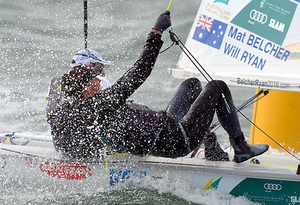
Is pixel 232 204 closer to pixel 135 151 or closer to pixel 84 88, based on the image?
pixel 135 151

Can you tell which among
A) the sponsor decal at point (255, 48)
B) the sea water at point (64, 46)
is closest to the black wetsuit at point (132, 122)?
the sponsor decal at point (255, 48)

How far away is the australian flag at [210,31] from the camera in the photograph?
2906 millimetres

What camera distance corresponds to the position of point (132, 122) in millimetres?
2148

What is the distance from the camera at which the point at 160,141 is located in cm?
221

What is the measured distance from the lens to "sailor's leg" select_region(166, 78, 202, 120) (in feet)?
8.08

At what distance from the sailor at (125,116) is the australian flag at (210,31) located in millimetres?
643

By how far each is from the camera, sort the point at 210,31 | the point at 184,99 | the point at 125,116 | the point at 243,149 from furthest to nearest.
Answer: the point at 210,31
the point at 184,99
the point at 243,149
the point at 125,116

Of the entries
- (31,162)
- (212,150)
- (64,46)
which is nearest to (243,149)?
(212,150)

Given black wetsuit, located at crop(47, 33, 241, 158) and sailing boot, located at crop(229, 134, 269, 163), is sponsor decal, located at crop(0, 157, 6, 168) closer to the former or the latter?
black wetsuit, located at crop(47, 33, 241, 158)

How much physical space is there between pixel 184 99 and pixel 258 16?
2.48ft

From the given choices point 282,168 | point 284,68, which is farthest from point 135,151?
point 284,68

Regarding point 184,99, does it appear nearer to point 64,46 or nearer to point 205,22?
point 205,22

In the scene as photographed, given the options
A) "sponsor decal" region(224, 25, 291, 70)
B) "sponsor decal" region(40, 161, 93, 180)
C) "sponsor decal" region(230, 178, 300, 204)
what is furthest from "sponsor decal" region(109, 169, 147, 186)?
"sponsor decal" region(224, 25, 291, 70)

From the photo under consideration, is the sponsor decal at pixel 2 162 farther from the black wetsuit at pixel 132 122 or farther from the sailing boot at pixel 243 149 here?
the sailing boot at pixel 243 149
